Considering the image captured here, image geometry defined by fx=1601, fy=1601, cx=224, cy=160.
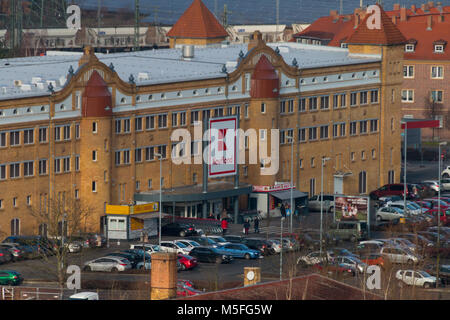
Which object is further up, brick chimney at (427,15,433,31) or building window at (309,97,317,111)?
brick chimney at (427,15,433,31)

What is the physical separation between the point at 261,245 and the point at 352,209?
1086cm

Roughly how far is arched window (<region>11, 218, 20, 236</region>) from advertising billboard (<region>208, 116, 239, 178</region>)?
17.3m

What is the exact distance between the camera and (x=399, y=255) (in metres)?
102

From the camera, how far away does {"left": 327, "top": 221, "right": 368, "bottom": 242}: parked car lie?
11169 centimetres

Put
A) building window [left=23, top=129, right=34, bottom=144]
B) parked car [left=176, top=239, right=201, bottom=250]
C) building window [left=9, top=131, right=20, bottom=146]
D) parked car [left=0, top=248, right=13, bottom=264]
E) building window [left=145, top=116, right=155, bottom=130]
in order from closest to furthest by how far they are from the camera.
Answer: parked car [left=0, top=248, right=13, bottom=264] → parked car [left=176, top=239, right=201, bottom=250] → building window [left=9, top=131, right=20, bottom=146] → building window [left=23, top=129, right=34, bottom=144] → building window [left=145, top=116, right=155, bottom=130]

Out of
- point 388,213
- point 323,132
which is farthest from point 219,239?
point 323,132

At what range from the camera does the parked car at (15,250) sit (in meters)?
101

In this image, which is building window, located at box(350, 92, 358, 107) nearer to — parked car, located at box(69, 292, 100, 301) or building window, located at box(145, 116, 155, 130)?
building window, located at box(145, 116, 155, 130)

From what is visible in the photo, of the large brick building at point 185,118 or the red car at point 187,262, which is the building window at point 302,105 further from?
the red car at point 187,262

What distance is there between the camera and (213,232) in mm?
113688

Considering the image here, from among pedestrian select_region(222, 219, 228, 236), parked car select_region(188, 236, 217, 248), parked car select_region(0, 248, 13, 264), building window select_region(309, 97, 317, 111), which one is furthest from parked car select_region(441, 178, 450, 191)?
parked car select_region(0, 248, 13, 264)
